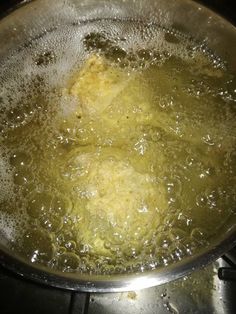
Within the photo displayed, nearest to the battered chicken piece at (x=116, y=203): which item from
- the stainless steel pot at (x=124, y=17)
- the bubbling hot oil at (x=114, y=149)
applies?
the bubbling hot oil at (x=114, y=149)

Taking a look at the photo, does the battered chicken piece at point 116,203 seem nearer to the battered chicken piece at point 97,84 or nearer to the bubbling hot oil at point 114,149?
the bubbling hot oil at point 114,149

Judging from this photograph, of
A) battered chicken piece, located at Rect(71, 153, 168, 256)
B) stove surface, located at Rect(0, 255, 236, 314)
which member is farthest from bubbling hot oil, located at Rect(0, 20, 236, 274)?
stove surface, located at Rect(0, 255, 236, 314)

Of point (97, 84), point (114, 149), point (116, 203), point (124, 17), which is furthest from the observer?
point (124, 17)

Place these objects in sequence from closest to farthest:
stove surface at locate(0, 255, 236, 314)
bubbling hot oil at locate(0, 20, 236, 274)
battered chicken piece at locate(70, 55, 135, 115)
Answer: bubbling hot oil at locate(0, 20, 236, 274) < stove surface at locate(0, 255, 236, 314) < battered chicken piece at locate(70, 55, 135, 115)

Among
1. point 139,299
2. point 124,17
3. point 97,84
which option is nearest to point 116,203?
point 139,299

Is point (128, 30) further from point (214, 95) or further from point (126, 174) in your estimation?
point (126, 174)

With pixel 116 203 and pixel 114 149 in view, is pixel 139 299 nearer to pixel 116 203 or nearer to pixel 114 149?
pixel 116 203

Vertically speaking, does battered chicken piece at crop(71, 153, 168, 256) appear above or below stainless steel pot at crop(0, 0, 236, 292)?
below

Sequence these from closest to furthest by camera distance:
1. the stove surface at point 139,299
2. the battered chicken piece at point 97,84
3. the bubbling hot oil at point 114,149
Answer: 1. the bubbling hot oil at point 114,149
2. the stove surface at point 139,299
3. the battered chicken piece at point 97,84

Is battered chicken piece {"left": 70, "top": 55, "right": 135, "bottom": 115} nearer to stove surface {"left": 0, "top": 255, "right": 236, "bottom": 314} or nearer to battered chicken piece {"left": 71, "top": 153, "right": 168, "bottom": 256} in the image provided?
battered chicken piece {"left": 71, "top": 153, "right": 168, "bottom": 256}
